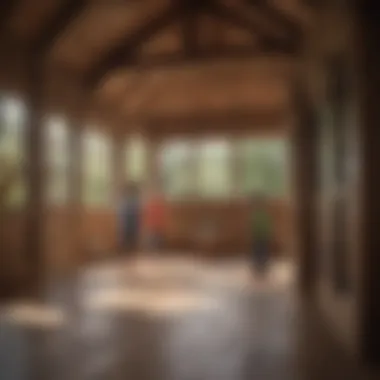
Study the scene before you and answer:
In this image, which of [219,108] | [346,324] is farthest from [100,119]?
[346,324]

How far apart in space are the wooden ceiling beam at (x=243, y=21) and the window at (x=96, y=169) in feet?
11.5

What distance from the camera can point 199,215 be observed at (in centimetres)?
1430

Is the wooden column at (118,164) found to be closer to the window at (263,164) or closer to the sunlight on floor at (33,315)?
the window at (263,164)

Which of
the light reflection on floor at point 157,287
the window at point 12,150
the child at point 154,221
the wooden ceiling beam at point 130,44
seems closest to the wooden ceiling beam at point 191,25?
the wooden ceiling beam at point 130,44

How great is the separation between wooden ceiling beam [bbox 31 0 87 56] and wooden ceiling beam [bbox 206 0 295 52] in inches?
70.9

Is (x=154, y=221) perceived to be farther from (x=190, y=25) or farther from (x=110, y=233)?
(x=190, y=25)

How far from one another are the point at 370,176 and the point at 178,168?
10.3m

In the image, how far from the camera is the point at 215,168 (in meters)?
14.2

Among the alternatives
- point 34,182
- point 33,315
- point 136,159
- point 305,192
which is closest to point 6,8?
point 34,182

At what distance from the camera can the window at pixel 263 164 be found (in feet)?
46.2

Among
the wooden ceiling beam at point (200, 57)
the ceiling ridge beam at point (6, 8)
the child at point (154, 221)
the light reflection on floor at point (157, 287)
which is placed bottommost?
the light reflection on floor at point (157, 287)

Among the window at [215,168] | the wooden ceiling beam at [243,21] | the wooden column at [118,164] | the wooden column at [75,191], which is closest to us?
the wooden ceiling beam at [243,21]

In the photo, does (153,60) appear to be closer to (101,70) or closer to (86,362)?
(101,70)

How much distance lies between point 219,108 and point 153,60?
4302 millimetres
